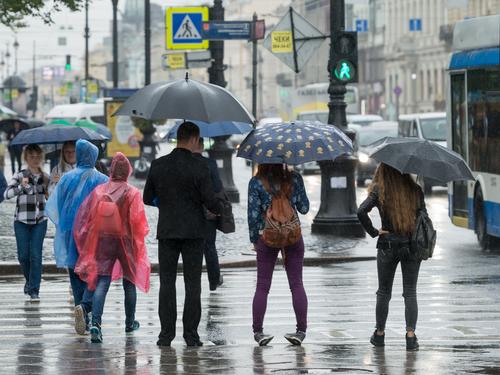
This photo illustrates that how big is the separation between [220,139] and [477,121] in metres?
13.6

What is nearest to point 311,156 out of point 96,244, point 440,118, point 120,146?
point 96,244

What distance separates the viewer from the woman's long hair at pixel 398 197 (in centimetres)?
1329

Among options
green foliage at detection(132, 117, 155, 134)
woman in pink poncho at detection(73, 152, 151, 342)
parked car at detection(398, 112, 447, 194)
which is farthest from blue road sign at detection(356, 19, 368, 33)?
woman in pink poncho at detection(73, 152, 151, 342)

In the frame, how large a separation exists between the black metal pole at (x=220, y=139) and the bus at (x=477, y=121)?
1099 centimetres

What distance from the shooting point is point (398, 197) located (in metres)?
13.3

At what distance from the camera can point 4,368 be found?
12.3m

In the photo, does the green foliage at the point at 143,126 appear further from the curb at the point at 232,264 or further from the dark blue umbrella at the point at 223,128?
the dark blue umbrella at the point at 223,128

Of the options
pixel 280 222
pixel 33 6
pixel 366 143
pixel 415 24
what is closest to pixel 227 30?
pixel 33 6

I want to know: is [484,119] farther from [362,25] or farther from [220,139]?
[362,25]

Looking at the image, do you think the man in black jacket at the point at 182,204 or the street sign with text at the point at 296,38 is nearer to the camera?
the man in black jacket at the point at 182,204

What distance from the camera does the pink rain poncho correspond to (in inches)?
571

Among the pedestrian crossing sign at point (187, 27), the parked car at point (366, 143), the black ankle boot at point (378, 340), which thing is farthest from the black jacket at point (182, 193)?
the parked car at point (366, 143)

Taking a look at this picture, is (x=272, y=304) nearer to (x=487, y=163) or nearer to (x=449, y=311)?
(x=449, y=311)

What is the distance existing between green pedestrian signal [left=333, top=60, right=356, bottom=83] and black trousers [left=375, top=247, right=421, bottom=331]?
14094mm
